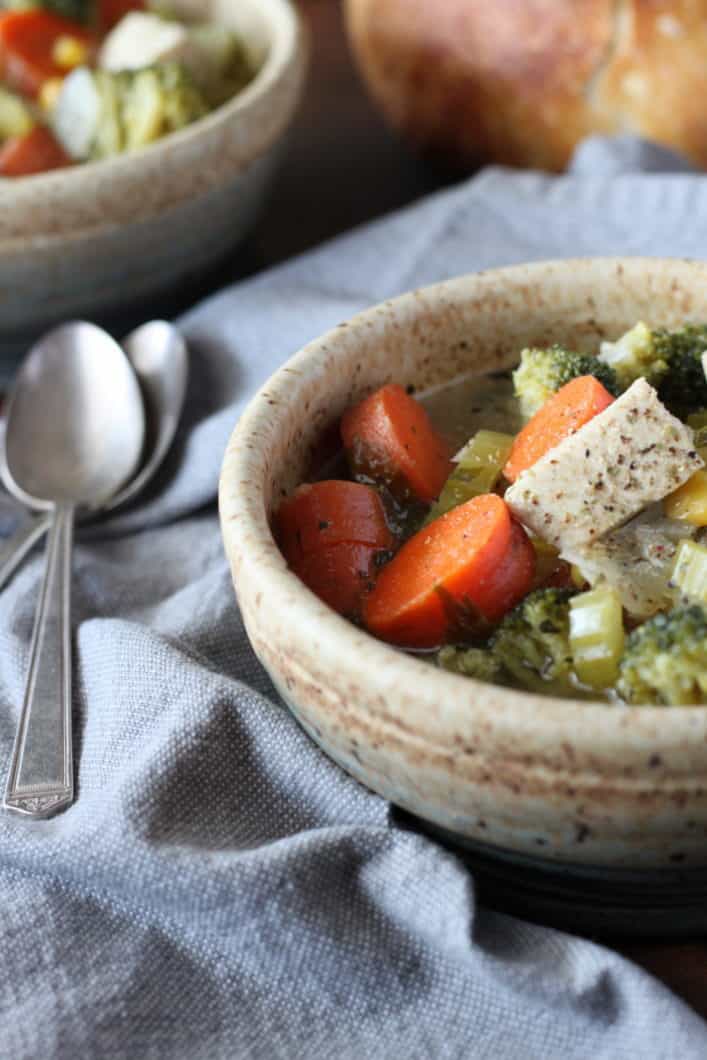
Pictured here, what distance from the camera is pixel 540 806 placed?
143cm

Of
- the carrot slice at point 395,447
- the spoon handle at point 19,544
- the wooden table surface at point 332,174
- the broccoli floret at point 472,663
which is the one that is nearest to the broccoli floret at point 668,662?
the broccoli floret at point 472,663

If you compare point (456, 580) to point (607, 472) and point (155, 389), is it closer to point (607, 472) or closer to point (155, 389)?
point (607, 472)

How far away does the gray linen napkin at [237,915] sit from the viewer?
152cm

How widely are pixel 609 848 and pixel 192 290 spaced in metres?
1.97

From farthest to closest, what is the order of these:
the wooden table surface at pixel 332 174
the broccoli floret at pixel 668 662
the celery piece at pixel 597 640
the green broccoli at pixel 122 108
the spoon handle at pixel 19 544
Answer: the wooden table surface at pixel 332 174 → the green broccoli at pixel 122 108 → the spoon handle at pixel 19 544 → the celery piece at pixel 597 640 → the broccoli floret at pixel 668 662

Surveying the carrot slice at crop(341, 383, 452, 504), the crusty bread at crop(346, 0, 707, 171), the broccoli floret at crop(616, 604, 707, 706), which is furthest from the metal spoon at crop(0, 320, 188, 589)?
the broccoli floret at crop(616, 604, 707, 706)

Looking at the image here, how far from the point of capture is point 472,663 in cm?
162

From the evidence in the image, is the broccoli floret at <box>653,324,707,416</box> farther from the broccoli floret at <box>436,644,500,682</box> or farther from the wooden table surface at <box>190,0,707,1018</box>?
the wooden table surface at <box>190,0,707,1018</box>

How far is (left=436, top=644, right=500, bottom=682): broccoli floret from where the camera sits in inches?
63.5

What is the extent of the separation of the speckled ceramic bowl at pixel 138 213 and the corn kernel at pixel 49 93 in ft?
1.57

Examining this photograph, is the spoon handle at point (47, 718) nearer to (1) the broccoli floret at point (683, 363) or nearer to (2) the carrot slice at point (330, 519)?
(2) the carrot slice at point (330, 519)

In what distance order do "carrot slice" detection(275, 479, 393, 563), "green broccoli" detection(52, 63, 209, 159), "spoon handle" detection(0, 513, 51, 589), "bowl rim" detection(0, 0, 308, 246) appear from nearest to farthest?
"carrot slice" detection(275, 479, 393, 563), "spoon handle" detection(0, 513, 51, 589), "bowl rim" detection(0, 0, 308, 246), "green broccoli" detection(52, 63, 209, 159)

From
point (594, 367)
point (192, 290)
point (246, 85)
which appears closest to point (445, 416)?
point (594, 367)

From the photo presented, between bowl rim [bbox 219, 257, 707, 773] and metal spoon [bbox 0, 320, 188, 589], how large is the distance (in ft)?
2.07
